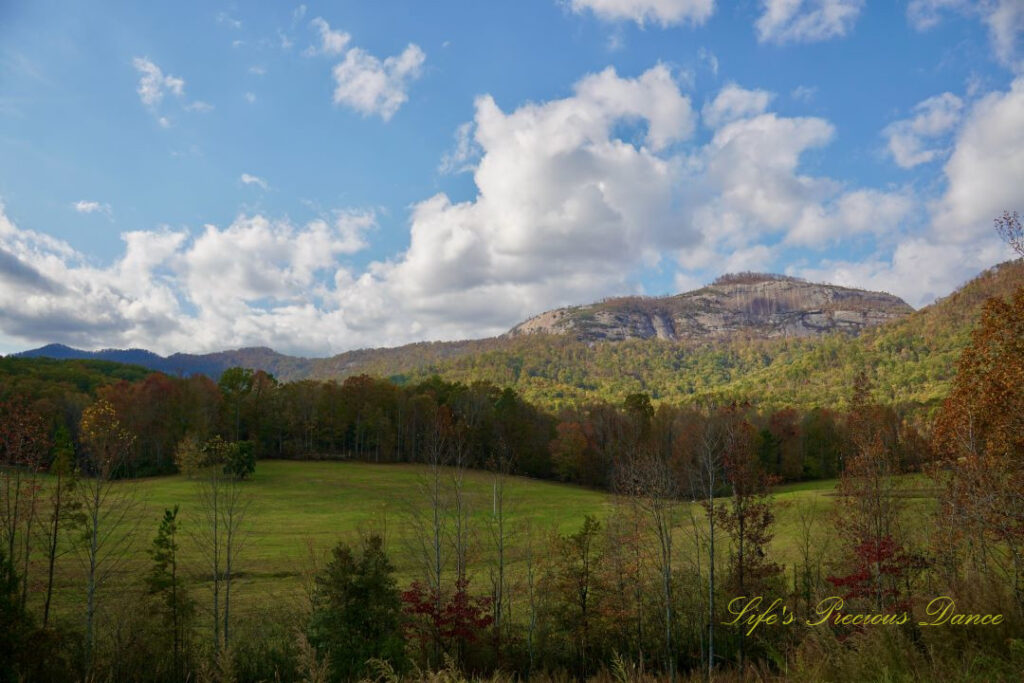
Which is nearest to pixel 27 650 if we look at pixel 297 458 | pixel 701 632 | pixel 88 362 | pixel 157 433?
pixel 701 632

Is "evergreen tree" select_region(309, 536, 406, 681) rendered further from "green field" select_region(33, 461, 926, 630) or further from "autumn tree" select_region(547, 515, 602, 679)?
"autumn tree" select_region(547, 515, 602, 679)

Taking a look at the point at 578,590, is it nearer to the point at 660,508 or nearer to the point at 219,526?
the point at 660,508

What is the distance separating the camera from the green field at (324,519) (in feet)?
87.4

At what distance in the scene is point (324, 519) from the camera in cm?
4597

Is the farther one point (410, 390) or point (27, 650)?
point (410, 390)

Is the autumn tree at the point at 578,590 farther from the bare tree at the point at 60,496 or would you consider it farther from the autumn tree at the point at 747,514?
the bare tree at the point at 60,496

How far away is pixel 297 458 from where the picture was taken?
8300 centimetres

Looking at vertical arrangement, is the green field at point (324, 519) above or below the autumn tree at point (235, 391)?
below

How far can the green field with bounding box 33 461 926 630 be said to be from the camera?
2664 cm

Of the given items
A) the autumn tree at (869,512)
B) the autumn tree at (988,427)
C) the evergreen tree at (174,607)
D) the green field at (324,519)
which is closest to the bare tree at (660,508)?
the green field at (324,519)

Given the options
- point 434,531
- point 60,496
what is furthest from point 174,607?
point 434,531

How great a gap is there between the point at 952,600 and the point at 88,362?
484 feet

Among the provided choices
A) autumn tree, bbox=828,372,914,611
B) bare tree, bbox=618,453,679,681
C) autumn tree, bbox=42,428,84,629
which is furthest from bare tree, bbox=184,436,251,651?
autumn tree, bbox=828,372,914,611

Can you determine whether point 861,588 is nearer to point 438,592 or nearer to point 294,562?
point 438,592
